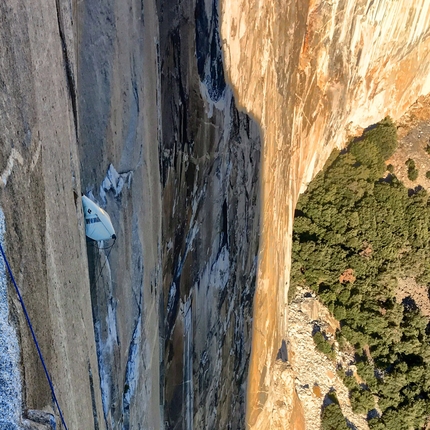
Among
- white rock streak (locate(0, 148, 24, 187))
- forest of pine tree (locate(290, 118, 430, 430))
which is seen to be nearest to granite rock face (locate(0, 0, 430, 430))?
white rock streak (locate(0, 148, 24, 187))

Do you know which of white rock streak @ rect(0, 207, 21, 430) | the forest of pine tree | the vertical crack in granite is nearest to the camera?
white rock streak @ rect(0, 207, 21, 430)

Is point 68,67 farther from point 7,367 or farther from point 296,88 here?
point 296,88

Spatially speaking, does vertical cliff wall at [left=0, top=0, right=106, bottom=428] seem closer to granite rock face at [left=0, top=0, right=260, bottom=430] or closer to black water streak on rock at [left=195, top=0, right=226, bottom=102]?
granite rock face at [left=0, top=0, right=260, bottom=430]

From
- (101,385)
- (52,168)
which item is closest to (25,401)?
(52,168)

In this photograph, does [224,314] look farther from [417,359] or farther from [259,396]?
[417,359]

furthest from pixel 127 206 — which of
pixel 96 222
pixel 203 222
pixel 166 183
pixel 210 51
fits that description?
pixel 210 51

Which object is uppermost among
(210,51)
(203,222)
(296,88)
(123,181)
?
(296,88)

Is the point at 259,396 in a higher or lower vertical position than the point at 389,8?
lower
